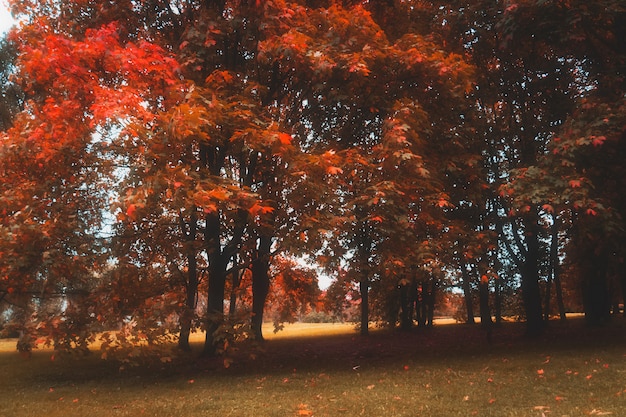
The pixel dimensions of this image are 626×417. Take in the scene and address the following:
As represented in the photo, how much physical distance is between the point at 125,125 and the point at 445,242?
23.9ft

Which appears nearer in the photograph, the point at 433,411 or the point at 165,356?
the point at 433,411

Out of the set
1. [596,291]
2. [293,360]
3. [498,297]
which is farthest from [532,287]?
[293,360]

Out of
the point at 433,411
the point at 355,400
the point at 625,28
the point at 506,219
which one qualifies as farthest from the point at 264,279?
the point at 625,28

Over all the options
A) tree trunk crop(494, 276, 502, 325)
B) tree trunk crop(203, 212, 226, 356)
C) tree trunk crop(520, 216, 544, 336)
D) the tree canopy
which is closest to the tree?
the tree canopy

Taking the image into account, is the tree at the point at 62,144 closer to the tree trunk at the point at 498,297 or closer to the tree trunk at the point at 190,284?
the tree trunk at the point at 190,284

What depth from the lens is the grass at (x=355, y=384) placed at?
6789mm

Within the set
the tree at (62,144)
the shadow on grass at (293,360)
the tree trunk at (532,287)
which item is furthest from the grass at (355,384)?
the tree at (62,144)

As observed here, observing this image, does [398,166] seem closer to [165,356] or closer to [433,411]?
[433,411]

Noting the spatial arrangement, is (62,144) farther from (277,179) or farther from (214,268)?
(214,268)

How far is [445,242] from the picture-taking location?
10.6 meters

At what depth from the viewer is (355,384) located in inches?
347

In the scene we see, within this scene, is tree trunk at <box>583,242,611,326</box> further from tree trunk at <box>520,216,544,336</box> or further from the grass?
the grass

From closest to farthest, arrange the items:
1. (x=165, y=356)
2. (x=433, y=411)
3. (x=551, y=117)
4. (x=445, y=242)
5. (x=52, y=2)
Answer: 1. (x=433, y=411)
2. (x=165, y=356)
3. (x=445, y=242)
4. (x=52, y=2)
5. (x=551, y=117)

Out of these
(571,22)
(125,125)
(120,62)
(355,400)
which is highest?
(571,22)
